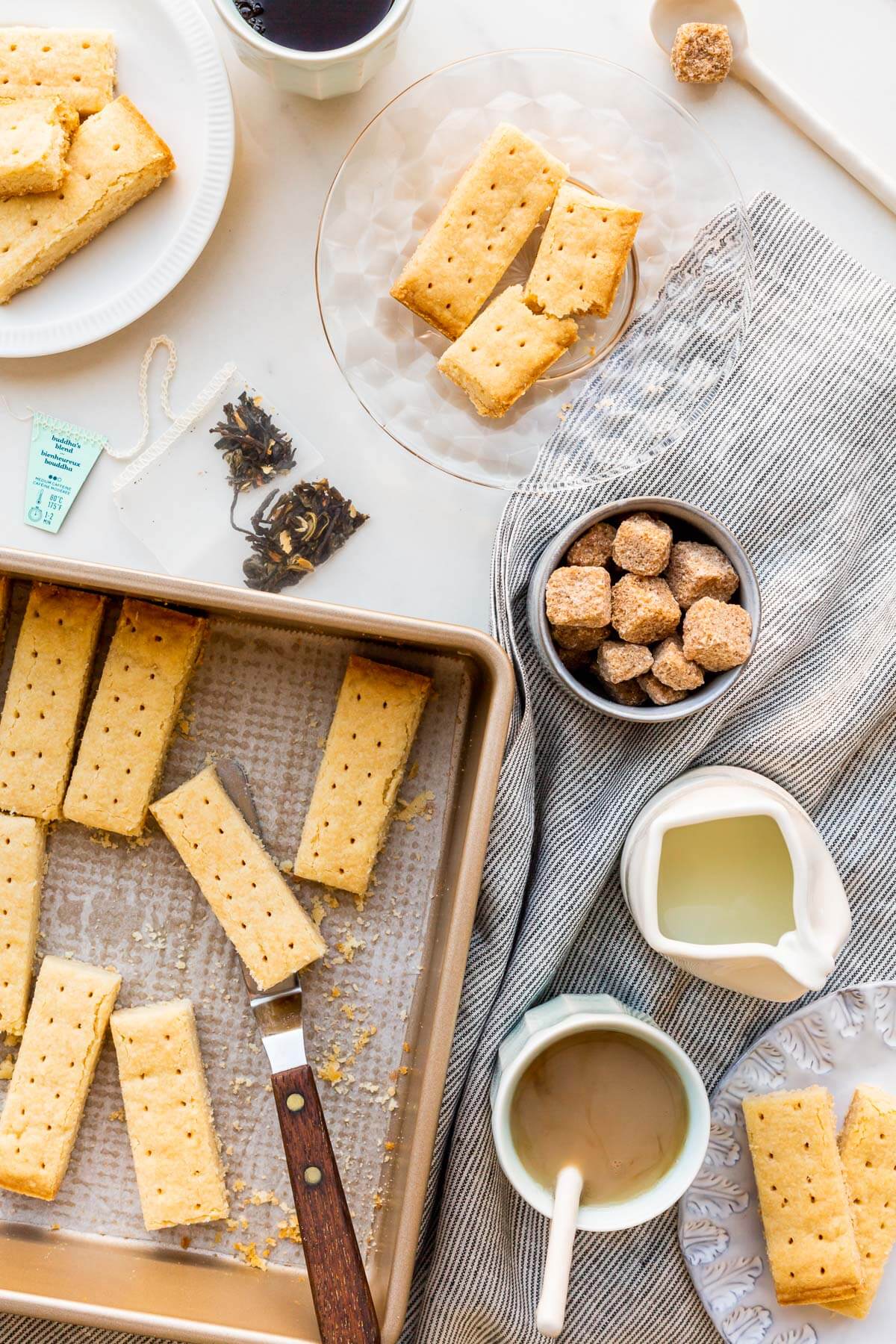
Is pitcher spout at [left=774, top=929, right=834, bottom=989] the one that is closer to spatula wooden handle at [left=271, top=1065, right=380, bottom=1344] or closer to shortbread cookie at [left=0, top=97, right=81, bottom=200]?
spatula wooden handle at [left=271, top=1065, right=380, bottom=1344]

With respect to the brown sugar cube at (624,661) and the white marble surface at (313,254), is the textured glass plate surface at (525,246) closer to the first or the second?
the white marble surface at (313,254)

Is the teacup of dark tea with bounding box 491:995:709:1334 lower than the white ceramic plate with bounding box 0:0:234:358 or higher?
lower

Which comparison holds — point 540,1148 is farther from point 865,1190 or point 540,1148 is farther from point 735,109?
point 735,109

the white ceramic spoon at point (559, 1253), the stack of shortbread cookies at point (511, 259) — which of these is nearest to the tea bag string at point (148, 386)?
the stack of shortbread cookies at point (511, 259)

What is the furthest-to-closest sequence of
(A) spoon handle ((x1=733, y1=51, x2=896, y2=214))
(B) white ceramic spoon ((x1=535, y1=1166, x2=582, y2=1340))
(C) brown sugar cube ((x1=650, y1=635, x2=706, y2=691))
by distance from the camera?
(A) spoon handle ((x1=733, y1=51, x2=896, y2=214)) < (C) brown sugar cube ((x1=650, y1=635, x2=706, y2=691)) < (B) white ceramic spoon ((x1=535, y1=1166, x2=582, y2=1340))

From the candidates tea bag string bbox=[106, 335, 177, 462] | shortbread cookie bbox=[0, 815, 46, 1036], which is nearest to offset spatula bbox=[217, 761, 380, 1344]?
shortbread cookie bbox=[0, 815, 46, 1036]

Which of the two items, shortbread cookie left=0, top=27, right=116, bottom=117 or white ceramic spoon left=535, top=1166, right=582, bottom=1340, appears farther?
shortbread cookie left=0, top=27, right=116, bottom=117

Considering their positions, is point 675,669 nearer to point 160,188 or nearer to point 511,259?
point 511,259

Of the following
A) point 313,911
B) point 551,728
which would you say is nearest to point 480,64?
point 551,728
